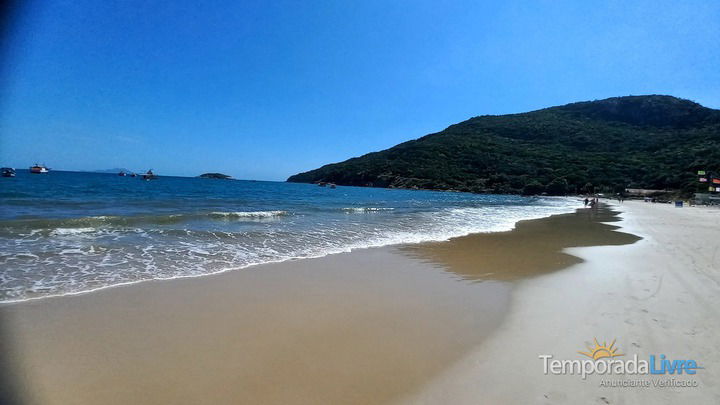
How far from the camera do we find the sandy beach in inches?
110

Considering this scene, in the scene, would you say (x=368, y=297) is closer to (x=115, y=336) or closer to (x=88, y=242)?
(x=115, y=336)

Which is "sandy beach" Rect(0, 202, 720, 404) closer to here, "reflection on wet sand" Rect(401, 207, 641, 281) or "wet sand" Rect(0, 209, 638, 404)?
"wet sand" Rect(0, 209, 638, 404)

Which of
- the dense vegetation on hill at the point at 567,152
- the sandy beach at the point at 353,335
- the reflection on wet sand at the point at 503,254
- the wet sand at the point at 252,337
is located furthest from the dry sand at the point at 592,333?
the dense vegetation on hill at the point at 567,152

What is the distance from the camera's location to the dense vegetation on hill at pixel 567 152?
238 feet

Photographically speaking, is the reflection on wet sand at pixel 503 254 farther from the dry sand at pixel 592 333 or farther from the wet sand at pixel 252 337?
the dry sand at pixel 592 333

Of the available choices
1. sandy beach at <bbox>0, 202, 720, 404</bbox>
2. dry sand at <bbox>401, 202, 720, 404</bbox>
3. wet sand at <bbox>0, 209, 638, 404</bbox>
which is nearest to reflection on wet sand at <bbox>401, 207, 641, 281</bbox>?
sandy beach at <bbox>0, 202, 720, 404</bbox>

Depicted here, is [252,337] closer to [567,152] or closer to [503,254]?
[503,254]

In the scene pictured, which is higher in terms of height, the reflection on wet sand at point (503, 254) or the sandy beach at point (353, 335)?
the sandy beach at point (353, 335)

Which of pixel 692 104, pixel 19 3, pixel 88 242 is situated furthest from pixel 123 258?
pixel 692 104

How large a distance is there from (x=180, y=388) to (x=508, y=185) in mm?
90777

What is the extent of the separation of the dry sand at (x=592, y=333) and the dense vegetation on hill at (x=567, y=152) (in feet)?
230

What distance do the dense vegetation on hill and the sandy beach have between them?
72.1 meters

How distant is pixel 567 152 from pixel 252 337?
109816mm

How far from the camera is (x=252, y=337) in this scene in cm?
379
